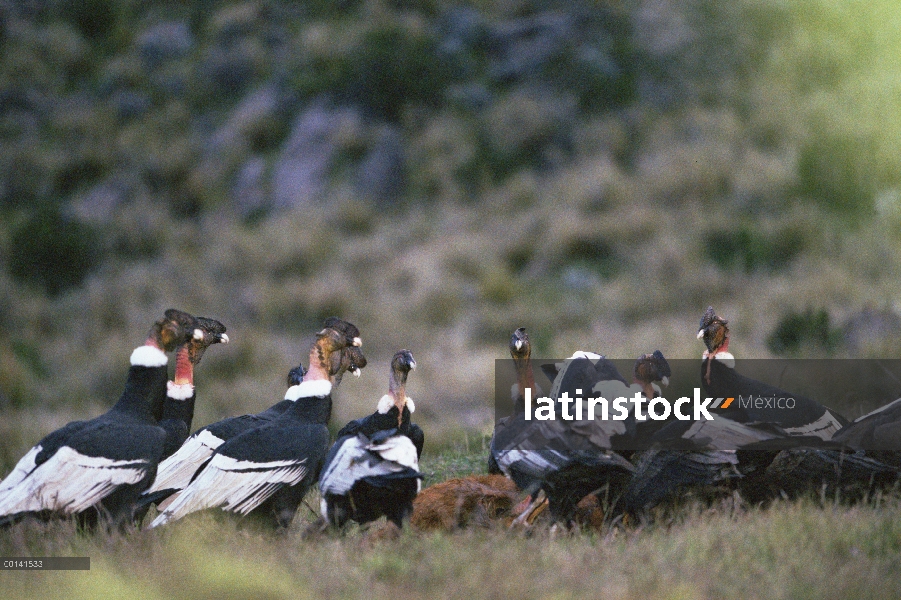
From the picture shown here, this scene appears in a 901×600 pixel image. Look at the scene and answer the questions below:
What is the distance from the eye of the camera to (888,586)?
198 inches

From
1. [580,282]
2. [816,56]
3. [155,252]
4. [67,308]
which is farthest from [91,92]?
[816,56]

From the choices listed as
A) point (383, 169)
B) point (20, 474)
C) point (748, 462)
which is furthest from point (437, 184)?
point (20, 474)

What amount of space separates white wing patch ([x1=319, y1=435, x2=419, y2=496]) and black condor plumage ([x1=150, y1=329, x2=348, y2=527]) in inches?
10.7

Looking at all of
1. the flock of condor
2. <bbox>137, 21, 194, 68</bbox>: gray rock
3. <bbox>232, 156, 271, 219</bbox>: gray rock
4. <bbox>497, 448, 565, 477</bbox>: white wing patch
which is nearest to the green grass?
the flock of condor

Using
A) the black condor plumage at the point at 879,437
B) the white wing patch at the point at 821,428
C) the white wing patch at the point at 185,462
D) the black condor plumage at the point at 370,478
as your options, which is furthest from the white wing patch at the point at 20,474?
the black condor plumage at the point at 879,437

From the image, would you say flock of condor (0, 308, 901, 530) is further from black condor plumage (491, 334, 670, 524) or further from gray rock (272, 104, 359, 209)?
gray rock (272, 104, 359, 209)

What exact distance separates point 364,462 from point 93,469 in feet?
4.64

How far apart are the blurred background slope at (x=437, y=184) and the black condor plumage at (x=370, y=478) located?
814 centimetres

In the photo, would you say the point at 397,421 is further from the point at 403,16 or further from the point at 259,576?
the point at 403,16

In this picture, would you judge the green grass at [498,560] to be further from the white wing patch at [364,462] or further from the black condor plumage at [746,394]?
the black condor plumage at [746,394]

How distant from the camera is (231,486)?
5902 mm

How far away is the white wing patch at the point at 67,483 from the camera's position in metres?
5.55

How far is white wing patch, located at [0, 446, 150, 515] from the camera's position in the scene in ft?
18.2

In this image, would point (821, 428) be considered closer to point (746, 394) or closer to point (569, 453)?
point (746, 394)
